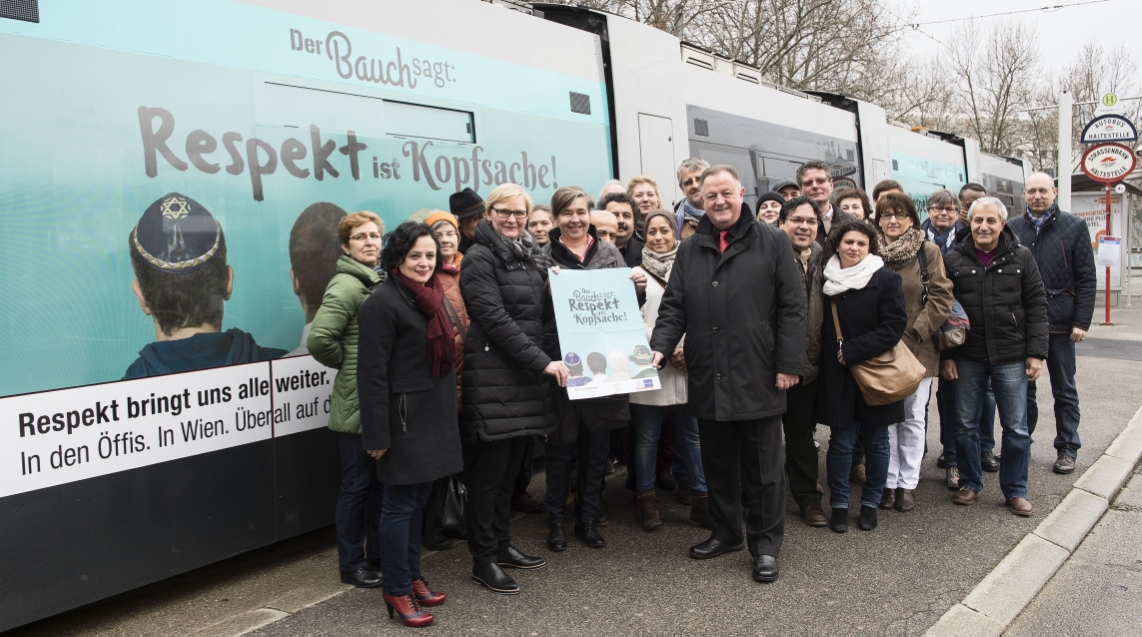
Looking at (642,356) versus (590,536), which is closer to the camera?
(642,356)

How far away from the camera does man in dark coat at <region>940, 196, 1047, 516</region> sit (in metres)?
5.00

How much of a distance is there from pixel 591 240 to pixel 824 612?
2079mm

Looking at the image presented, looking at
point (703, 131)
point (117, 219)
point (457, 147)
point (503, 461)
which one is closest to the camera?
point (117, 219)

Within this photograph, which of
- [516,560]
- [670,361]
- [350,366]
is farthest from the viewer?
[670,361]

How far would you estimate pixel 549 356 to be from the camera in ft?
13.8

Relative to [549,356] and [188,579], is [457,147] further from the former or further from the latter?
[188,579]

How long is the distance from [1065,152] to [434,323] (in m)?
16.0

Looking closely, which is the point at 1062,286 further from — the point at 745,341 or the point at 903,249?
the point at 745,341

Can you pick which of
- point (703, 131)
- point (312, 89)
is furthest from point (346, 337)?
point (703, 131)

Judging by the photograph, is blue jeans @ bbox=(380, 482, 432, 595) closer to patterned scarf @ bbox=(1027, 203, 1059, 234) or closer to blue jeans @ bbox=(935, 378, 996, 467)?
blue jeans @ bbox=(935, 378, 996, 467)

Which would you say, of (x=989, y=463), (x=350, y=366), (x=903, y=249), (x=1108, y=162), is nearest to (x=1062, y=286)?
(x=989, y=463)

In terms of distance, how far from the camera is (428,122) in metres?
4.76

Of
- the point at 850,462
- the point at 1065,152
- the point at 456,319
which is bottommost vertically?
the point at 850,462

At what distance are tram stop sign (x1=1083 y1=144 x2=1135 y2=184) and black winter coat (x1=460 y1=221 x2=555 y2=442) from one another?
12111mm
